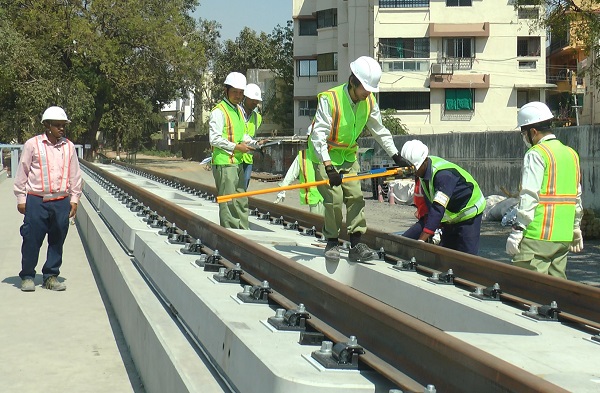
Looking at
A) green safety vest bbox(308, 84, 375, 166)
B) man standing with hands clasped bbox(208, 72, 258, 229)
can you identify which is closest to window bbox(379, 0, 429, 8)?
man standing with hands clasped bbox(208, 72, 258, 229)

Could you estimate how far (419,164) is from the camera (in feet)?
29.2

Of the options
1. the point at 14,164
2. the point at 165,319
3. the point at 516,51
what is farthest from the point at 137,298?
the point at 516,51

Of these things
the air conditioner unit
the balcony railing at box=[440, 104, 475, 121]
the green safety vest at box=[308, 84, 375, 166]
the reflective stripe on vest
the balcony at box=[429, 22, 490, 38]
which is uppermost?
the balcony at box=[429, 22, 490, 38]

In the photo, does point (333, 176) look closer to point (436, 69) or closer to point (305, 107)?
point (436, 69)

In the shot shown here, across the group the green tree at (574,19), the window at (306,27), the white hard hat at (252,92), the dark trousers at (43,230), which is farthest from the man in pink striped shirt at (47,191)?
the window at (306,27)

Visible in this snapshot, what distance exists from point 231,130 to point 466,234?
368 centimetres

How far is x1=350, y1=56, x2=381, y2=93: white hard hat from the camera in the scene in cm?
788

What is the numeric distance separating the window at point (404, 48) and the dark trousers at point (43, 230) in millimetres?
50838

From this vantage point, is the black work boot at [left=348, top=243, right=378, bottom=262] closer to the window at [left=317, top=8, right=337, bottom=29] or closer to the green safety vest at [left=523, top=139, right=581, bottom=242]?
the green safety vest at [left=523, top=139, right=581, bottom=242]

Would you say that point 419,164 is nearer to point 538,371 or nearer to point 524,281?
point 524,281

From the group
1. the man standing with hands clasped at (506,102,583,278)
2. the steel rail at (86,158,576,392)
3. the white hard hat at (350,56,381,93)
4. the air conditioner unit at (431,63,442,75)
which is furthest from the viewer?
the air conditioner unit at (431,63,442,75)

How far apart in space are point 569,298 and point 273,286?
2.13 metres

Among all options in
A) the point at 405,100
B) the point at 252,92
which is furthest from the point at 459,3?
the point at 252,92

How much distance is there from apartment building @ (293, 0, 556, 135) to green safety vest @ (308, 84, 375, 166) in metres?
51.0
